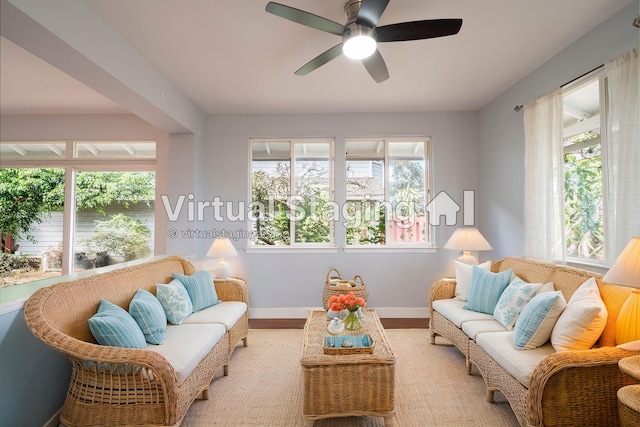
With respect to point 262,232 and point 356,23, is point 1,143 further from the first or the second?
point 356,23

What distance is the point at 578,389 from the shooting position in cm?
165

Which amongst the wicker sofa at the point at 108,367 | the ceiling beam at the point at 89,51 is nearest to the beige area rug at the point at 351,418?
the wicker sofa at the point at 108,367

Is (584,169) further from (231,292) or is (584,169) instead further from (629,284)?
(231,292)

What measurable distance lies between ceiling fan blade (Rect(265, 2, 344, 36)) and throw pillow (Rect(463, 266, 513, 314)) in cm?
235

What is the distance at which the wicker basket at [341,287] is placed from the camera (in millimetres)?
3730

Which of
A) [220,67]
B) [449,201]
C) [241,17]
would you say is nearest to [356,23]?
[241,17]

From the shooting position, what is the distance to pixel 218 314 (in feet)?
9.19

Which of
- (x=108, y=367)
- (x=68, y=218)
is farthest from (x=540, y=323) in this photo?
(x=68, y=218)

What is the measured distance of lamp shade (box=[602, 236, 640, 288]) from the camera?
168 centimetres

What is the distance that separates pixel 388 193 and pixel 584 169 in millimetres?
2118

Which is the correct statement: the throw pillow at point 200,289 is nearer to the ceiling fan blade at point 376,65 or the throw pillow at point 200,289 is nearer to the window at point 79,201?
the window at point 79,201

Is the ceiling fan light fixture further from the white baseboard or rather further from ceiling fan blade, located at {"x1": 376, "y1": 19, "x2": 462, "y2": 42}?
the white baseboard

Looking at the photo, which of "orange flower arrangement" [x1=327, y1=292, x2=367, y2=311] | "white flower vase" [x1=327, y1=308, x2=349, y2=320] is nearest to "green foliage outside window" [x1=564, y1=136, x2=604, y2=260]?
"orange flower arrangement" [x1=327, y1=292, x2=367, y2=311]

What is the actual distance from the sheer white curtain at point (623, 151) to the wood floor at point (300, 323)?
2.13m
